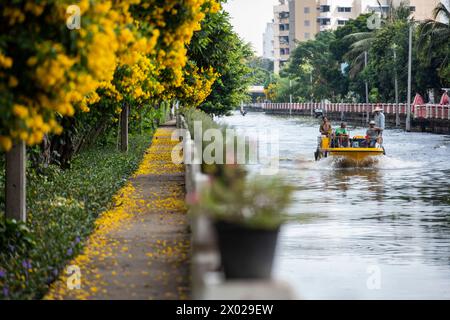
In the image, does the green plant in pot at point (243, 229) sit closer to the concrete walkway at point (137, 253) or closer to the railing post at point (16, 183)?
the concrete walkway at point (137, 253)

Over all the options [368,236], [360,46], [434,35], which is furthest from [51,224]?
[360,46]

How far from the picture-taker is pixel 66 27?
924cm

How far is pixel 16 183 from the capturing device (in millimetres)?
14188

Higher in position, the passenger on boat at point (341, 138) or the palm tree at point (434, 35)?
the palm tree at point (434, 35)

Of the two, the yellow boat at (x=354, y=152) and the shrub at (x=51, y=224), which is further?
the yellow boat at (x=354, y=152)

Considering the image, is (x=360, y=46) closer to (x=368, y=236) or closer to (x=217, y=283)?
(x=368, y=236)

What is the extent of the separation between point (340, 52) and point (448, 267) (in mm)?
110530

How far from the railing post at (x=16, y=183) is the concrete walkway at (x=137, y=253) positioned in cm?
96

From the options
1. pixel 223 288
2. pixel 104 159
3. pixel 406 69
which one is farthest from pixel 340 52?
pixel 223 288

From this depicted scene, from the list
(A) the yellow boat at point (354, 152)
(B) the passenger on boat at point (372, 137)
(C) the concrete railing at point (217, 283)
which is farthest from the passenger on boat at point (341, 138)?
(C) the concrete railing at point (217, 283)

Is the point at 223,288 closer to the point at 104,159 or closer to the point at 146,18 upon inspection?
the point at 146,18

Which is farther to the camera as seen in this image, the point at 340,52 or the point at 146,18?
the point at 340,52

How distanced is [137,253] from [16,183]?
1938 millimetres

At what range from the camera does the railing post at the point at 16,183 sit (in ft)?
46.4
